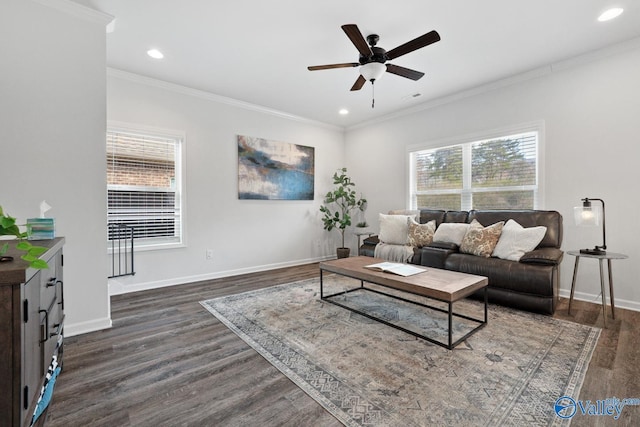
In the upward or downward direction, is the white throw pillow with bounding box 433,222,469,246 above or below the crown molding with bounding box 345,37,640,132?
below

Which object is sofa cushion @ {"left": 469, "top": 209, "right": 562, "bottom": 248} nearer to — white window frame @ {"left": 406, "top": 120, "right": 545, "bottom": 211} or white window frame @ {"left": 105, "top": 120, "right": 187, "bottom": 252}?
white window frame @ {"left": 406, "top": 120, "right": 545, "bottom": 211}

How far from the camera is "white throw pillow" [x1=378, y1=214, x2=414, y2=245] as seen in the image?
4.29m

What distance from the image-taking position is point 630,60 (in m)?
3.01

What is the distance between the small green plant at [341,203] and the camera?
565cm

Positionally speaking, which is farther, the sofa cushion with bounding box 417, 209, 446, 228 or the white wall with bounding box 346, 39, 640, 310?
the sofa cushion with bounding box 417, 209, 446, 228

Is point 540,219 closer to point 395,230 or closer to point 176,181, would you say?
point 395,230

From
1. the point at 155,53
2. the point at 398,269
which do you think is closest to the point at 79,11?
the point at 155,53

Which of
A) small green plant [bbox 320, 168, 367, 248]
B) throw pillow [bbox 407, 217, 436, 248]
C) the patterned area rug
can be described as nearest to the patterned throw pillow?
throw pillow [bbox 407, 217, 436, 248]

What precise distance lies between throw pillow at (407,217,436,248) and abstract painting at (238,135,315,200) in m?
2.13

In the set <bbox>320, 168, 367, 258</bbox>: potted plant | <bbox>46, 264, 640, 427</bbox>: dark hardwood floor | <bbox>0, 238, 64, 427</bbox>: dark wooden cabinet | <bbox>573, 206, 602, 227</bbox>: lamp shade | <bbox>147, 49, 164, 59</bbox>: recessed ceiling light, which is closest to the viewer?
<bbox>0, 238, 64, 427</bbox>: dark wooden cabinet

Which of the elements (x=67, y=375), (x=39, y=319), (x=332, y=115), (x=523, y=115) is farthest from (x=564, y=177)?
(x=67, y=375)

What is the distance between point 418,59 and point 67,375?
164 inches

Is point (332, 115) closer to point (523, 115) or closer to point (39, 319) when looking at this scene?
point (523, 115)

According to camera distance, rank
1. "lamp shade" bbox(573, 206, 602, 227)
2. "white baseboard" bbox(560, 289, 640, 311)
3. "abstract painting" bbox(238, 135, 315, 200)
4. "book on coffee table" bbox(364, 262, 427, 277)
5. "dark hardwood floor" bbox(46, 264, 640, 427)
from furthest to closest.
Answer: "abstract painting" bbox(238, 135, 315, 200), "white baseboard" bbox(560, 289, 640, 311), "lamp shade" bbox(573, 206, 602, 227), "book on coffee table" bbox(364, 262, 427, 277), "dark hardwood floor" bbox(46, 264, 640, 427)
